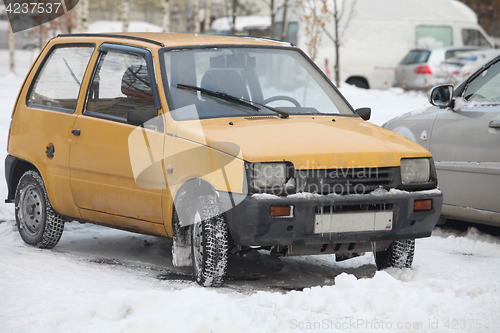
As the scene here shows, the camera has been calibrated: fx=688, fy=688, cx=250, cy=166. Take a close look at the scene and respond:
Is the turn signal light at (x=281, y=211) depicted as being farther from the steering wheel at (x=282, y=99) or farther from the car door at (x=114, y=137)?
the steering wheel at (x=282, y=99)

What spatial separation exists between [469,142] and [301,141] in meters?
2.36

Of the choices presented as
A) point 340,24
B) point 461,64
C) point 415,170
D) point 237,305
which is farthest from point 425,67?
point 237,305

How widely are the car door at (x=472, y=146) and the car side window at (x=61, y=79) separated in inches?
130

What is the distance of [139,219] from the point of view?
5.04 m

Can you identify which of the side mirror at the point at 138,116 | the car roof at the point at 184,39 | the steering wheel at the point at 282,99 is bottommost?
the side mirror at the point at 138,116

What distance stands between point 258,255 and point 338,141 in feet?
5.65

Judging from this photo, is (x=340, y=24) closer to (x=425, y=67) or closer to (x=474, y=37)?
(x=425, y=67)

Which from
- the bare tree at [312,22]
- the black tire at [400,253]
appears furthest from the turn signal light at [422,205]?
the bare tree at [312,22]

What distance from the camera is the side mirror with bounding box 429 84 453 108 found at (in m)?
6.31

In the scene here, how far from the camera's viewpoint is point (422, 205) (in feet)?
14.9

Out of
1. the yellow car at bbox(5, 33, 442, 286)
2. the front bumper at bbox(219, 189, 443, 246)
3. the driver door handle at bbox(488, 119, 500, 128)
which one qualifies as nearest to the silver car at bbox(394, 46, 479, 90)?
the driver door handle at bbox(488, 119, 500, 128)

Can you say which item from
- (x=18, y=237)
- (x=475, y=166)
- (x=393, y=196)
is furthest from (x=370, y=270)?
(x=18, y=237)

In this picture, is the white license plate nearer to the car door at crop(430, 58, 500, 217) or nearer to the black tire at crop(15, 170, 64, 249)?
the car door at crop(430, 58, 500, 217)

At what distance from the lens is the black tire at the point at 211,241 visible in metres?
4.39
